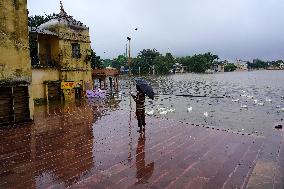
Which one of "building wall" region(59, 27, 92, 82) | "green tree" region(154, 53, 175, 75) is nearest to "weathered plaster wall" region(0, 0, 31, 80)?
"building wall" region(59, 27, 92, 82)

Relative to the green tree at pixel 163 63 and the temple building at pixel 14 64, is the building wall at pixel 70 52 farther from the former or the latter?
the green tree at pixel 163 63

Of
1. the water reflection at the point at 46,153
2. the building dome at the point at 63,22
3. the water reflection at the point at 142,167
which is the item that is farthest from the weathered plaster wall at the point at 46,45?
the water reflection at the point at 142,167

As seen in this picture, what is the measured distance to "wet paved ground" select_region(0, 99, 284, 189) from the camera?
23.4ft

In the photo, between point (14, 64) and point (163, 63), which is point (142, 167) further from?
point (163, 63)

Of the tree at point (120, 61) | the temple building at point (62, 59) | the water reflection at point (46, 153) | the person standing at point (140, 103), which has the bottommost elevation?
the water reflection at point (46, 153)

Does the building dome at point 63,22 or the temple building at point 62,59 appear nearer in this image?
the temple building at point 62,59

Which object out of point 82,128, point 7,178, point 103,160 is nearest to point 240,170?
point 103,160

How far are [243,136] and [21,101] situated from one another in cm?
1031

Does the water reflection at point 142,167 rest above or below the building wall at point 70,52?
below

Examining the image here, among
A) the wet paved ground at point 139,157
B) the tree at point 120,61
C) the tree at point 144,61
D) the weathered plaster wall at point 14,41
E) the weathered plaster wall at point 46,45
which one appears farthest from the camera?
the tree at point 120,61

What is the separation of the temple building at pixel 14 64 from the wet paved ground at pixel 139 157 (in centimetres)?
114

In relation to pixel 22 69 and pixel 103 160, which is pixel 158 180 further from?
pixel 22 69

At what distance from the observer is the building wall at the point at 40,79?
83.5 ft

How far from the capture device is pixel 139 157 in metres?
8.82
